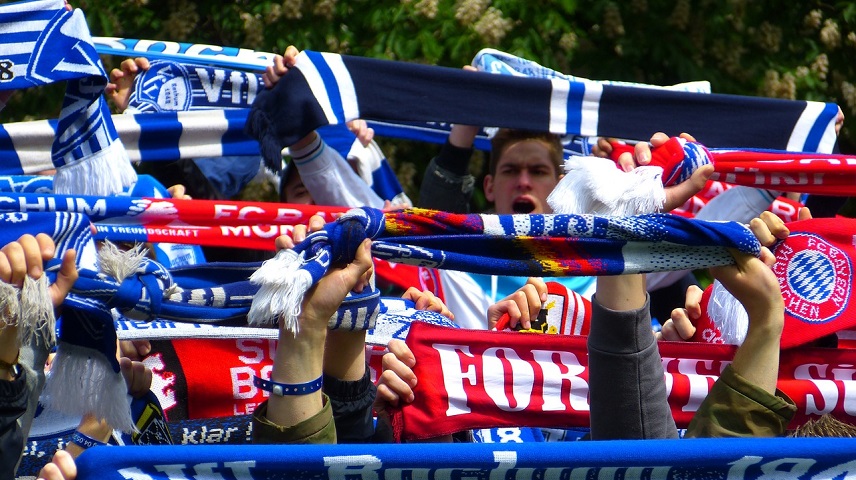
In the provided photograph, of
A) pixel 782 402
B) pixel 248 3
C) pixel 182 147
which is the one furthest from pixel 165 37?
pixel 782 402

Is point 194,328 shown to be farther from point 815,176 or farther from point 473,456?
point 815,176

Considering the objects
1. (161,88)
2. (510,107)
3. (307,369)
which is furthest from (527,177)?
(307,369)

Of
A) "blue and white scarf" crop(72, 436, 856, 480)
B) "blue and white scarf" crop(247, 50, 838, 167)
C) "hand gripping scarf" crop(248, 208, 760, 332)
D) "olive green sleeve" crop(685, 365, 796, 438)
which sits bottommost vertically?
"olive green sleeve" crop(685, 365, 796, 438)

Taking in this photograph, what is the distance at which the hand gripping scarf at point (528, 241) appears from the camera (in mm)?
2107

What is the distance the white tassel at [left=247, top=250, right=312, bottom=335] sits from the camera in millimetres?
2000

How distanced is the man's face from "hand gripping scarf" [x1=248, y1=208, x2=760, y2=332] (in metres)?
1.73

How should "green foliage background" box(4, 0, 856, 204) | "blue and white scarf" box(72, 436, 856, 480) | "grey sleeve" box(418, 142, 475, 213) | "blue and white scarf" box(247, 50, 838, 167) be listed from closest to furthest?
1. "blue and white scarf" box(72, 436, 856, 480)
2. "blue and white scarf" box(247, 50, 838, 167)
3. "grey sleeve" box(418, 142, 475, 213)
4. "green foliage background" box(4, 0, 856, 204)

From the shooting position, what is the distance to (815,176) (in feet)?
9.87

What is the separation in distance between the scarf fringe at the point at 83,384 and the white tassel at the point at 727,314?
1287 millimetres

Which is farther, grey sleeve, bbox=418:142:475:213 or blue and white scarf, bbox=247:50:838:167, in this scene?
grey sleeve, bbox=418:142:475:213

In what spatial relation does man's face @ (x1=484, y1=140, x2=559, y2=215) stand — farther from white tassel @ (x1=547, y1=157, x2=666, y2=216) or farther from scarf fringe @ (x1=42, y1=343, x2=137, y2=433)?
scarf fringe @ (x1=42, y1=343, x2=137, y2=433)

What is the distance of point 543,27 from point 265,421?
3.38 m

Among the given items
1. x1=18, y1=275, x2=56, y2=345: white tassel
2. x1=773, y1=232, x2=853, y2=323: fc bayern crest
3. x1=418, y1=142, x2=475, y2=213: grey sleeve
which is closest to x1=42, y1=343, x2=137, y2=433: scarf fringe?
x1=18, y1=275, x2=56, y2=345: white tassel

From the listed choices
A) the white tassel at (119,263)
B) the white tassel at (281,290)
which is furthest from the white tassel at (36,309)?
the white tassel at (281,290)
